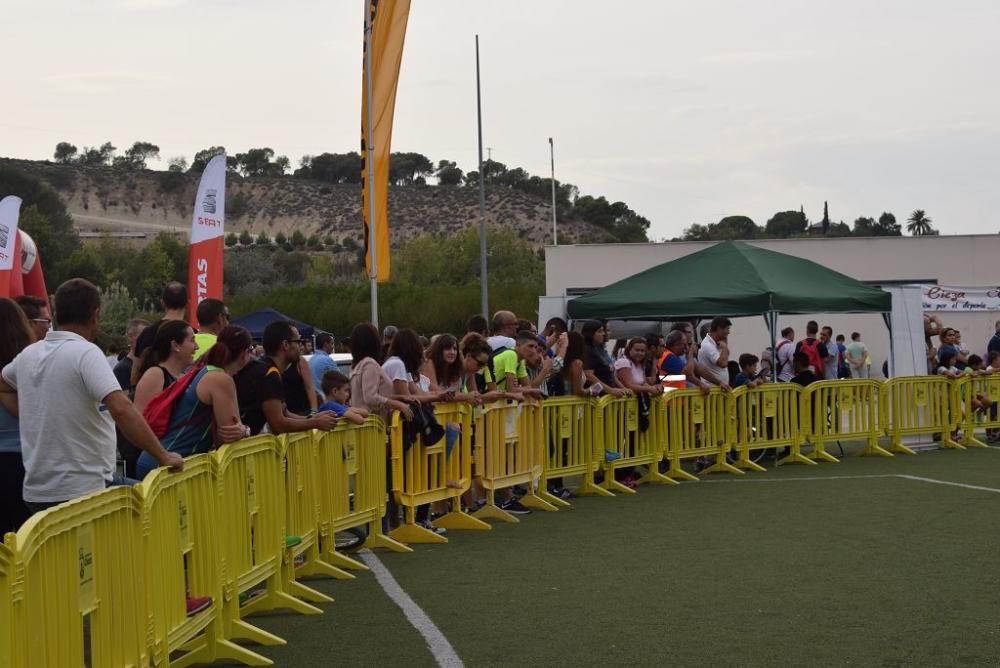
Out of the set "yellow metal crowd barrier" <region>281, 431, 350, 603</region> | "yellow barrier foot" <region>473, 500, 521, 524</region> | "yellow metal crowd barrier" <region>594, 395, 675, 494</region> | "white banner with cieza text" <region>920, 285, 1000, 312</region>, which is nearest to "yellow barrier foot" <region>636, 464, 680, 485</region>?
"yellow metal crowd barrier" <region>594, 395, 675, 494</region>

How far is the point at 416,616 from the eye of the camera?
8336mm

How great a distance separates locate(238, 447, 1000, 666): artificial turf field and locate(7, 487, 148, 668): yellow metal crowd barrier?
6.06 ft

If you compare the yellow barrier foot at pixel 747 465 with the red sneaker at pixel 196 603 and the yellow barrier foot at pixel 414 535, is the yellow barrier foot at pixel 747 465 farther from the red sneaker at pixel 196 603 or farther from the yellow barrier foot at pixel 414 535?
the red sneaker at pixel 196 603

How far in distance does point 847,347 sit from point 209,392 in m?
25.8

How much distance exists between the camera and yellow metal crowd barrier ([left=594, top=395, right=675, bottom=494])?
15509mm

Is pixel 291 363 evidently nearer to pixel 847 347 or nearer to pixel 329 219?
pixel 847 347

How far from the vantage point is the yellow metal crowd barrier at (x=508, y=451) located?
13.1 meters

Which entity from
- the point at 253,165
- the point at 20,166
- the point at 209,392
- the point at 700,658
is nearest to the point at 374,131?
the point at 209,392

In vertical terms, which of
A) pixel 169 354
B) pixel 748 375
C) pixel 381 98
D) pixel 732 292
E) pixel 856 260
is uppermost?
pixel 381 98

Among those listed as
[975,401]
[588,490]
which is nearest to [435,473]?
[588,490]

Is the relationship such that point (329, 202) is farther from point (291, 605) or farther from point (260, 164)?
point (291, 605)

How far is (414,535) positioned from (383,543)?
56 centimetres

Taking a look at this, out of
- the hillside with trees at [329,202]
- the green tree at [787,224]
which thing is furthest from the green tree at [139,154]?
the green tree at [787,224]

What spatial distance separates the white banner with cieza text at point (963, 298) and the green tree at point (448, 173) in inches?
4522
